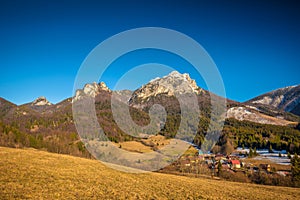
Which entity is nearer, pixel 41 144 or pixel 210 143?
pixel 41 144

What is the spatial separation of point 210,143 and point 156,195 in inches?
6412

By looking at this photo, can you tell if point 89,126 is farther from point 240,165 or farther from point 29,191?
point 29,191

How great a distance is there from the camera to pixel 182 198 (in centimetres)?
2055

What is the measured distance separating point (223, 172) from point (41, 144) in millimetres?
72125

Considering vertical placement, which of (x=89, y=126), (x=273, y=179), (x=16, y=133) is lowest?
(x=273, y=179)

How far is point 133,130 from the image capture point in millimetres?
196000

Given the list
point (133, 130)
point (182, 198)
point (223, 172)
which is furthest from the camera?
point (133, 130)

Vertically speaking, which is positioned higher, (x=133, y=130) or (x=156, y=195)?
(x=133, y=130)

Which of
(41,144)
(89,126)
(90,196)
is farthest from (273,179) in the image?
(89,126)

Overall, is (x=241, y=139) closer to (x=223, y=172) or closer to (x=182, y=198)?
(x=223, y=172)

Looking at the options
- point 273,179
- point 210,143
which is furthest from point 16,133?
point 210,143

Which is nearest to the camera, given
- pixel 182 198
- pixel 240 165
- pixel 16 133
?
pixel 182 198

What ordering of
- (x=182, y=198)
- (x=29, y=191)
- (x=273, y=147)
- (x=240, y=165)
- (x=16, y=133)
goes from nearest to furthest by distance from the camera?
(x=29, y=191)
(x=182, y=198)
(x=16, y=133)
(x=240, y=165)
(x=273, y=147)

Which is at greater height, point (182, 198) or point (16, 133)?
point (16, 133)
